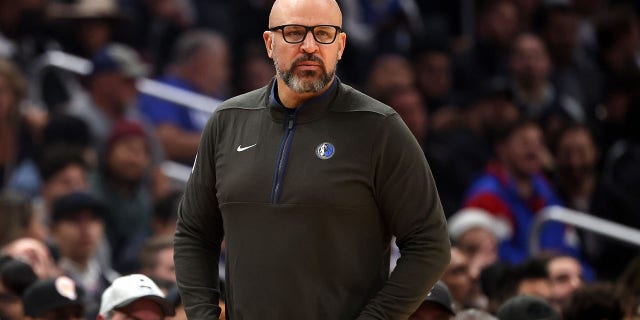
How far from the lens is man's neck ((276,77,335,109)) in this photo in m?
4.34

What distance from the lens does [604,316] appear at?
6.59 metres

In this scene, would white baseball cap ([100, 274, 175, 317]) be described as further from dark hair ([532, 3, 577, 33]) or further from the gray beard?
dark hair ([532, 3, 577, 33])

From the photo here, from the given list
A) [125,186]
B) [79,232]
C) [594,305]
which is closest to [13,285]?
[79,232]

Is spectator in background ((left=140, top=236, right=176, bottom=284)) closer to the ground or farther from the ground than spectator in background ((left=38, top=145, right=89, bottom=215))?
closer to the ground

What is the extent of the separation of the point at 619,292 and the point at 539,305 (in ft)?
3.59

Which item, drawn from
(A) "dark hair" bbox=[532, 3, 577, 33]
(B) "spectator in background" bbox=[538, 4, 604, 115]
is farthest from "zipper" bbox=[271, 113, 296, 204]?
(A) "dark hair" bbox=[532, 3, 577, 33]

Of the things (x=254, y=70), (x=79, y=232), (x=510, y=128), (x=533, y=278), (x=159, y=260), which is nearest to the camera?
(x=159, y=260)

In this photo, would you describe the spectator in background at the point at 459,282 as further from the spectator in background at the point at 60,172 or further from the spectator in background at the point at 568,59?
the spectator in background at the point at 568,59

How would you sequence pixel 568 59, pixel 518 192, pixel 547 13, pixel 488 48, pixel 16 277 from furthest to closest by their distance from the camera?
1. pixel 547 13
2. pixel 568 59
3. pixel 488 48
4. pixel 518 192
5. pixel 16 277

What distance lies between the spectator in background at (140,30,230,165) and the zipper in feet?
18.9

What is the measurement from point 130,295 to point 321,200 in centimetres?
201

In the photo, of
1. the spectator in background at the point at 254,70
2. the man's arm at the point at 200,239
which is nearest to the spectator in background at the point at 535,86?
the spectator in background at the point at 254,70

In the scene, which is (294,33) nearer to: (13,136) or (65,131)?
(65,131)

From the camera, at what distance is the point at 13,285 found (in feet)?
21.6
